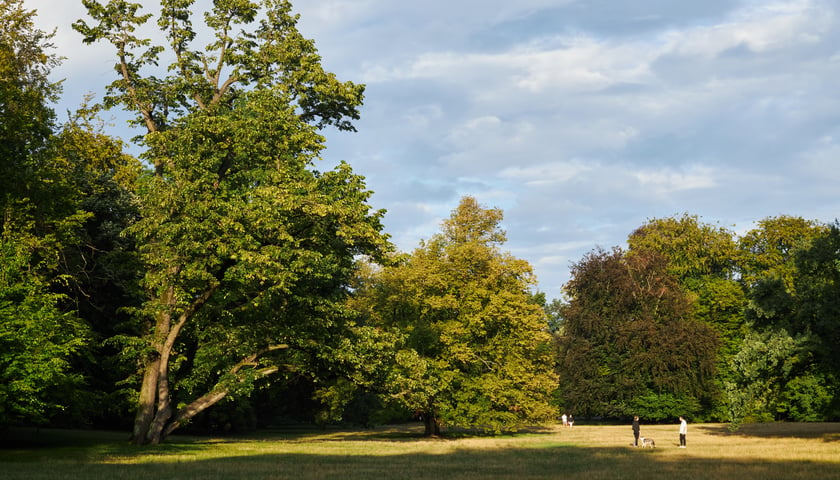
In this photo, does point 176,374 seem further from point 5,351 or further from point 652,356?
point 652,356

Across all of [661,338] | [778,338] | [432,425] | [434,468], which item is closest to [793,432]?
[778,338]

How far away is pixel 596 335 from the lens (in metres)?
76.3

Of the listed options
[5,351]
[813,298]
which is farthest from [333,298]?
[813,298]

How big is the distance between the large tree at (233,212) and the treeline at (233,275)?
0.38 ft

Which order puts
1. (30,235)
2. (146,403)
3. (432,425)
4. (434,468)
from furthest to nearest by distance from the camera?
1. (432,425)
2. (146,403)
3. (30,235)
4. (434,468)

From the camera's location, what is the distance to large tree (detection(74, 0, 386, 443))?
34.0 meters

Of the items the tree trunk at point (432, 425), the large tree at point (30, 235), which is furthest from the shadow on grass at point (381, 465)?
the tree trunk at point (432, 425)

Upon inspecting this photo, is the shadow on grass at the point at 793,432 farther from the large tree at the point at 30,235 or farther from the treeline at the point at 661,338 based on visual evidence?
the large tree at the point at 30,235

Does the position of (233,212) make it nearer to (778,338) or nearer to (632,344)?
(778,338)

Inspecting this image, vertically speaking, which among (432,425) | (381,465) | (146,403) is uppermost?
(146,403)

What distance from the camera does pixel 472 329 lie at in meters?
54.6

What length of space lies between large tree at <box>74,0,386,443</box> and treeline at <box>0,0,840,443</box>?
0.11 m

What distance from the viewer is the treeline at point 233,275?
33562 millimetres

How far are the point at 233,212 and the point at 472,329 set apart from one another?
83.6 feet
